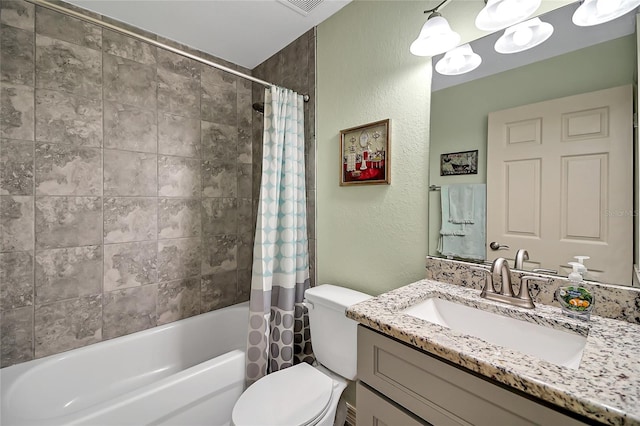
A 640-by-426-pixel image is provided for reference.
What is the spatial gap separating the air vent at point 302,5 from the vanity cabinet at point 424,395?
1.77 metres

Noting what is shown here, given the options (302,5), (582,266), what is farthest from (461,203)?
(302,5)

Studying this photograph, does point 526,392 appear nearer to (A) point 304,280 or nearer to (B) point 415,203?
(B) point 415,203

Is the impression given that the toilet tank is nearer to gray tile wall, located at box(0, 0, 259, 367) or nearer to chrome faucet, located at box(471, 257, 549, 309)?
chrome faucet, located at box(471, 257, 549, 309)

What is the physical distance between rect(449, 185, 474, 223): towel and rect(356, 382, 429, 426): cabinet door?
76 cm

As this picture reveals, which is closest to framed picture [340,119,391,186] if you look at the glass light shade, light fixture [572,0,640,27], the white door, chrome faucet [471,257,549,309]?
the glass light shade

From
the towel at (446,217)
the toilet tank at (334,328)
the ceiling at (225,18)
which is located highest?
the ceiling at (225,18)

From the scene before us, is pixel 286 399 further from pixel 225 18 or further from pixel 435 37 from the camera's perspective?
pixel 225 18

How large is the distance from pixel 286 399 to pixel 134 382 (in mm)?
1187

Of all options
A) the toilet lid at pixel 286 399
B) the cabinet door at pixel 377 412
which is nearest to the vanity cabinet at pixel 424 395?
the cabinet door at pixel 377 412

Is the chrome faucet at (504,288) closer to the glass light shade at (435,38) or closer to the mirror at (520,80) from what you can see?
the mirror at (520,80)

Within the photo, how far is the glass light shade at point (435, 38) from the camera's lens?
1076mm

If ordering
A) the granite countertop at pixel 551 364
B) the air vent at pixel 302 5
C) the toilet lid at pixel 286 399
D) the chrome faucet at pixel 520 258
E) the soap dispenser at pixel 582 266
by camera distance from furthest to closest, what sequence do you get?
the air vent at pixel 302 5
the toilet lid at pixel 286 399
the chrome faucet at pixel 520 258
the soap dispenser at pixel 582 266
the granite countertop at pixel 551 364

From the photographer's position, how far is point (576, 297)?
0.82 m

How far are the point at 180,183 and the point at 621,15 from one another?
7.61 feet
